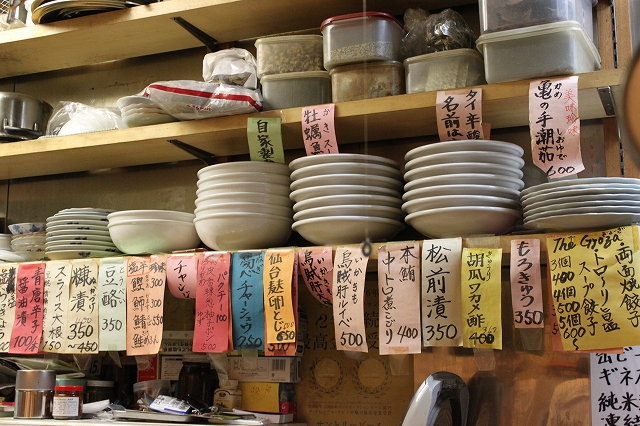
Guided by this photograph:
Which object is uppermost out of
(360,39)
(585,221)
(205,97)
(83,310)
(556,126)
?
(360,39)

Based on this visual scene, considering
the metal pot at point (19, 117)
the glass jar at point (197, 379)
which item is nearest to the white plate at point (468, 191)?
the glass jar at point (197, 379)

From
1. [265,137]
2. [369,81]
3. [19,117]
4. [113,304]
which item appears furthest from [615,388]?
[19,117]

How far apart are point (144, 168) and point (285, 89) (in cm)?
70

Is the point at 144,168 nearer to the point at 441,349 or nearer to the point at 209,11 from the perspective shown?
the point at 209,11

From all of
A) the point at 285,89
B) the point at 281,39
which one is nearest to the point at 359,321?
the point at 285,89

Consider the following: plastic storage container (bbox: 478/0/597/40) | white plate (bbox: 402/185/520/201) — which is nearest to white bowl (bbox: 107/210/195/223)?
white plate (bbox: 402/185/520/201)

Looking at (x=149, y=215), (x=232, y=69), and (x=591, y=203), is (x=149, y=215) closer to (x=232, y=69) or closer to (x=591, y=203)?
(x=232, y=69)

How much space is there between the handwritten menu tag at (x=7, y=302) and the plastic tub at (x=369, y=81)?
1.05 m

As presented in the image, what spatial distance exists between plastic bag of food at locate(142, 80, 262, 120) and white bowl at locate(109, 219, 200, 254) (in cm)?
30

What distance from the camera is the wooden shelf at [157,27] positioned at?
192cm

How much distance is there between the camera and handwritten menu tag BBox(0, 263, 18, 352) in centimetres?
195

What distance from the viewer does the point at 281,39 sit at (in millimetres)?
1819

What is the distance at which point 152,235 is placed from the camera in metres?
1.82

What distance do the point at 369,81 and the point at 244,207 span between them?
0.44 meters
